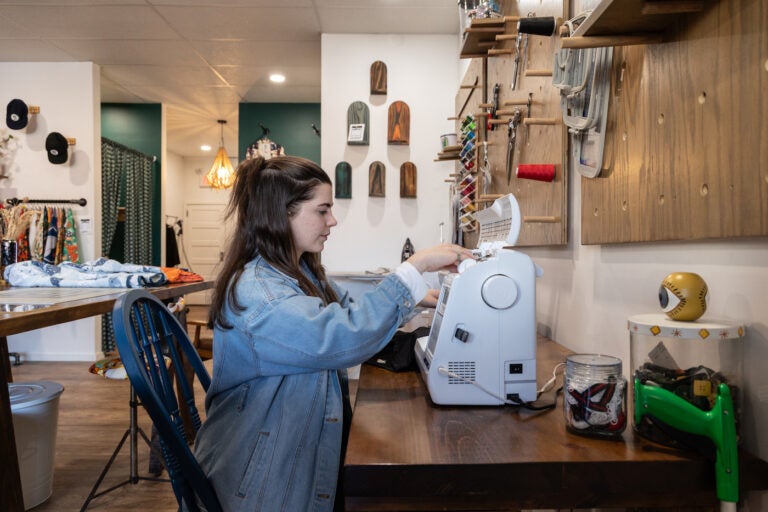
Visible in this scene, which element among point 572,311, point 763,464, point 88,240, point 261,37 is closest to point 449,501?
point 763,464

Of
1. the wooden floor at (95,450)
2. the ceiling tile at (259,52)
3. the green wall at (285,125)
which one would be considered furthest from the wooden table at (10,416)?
the green wall at (285,125)

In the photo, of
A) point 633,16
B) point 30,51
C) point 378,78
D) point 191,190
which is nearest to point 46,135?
point 30,51

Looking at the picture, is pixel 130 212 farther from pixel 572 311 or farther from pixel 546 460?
pixel 546 460

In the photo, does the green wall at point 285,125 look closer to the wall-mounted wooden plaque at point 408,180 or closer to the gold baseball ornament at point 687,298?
the wall-mounted wooden plaque at point 408,180

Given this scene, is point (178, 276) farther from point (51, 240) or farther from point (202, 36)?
point (51, 240)

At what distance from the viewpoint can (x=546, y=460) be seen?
0.77m

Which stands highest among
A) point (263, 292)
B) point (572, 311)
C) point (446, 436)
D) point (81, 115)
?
point (81, 115)

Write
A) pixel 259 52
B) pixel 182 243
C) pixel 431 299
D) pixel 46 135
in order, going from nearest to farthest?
pixel 431 299, pixel 259 52, pixel 46 135, pixel 182 243

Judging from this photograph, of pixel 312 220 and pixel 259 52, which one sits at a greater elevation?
pixel 259 52

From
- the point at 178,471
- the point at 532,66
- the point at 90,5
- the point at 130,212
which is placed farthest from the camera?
the point at 130,212

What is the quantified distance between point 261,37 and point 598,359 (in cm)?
409

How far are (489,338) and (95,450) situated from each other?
2.67 metres

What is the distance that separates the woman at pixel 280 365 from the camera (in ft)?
3.31

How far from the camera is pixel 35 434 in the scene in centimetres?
213
